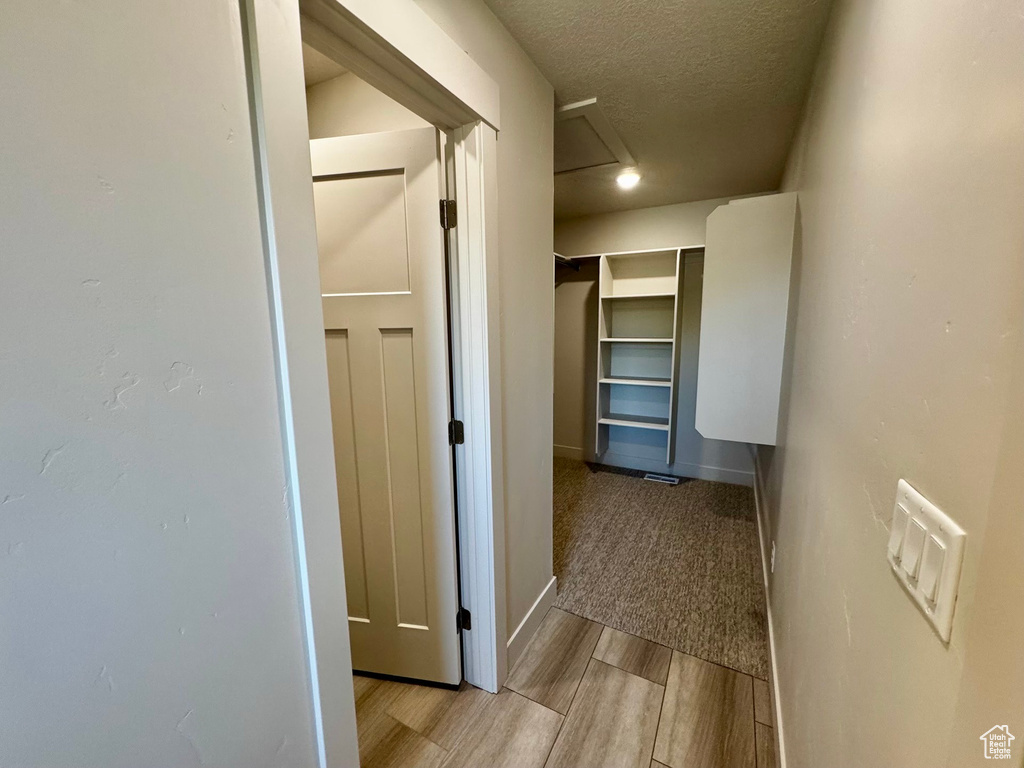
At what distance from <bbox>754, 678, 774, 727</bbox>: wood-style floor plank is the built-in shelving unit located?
207 centimetres

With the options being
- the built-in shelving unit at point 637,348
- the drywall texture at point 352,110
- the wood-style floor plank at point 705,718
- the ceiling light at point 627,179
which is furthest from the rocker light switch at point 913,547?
the built-in shelving unit at point 637,348

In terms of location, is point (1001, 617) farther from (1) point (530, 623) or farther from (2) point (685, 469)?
(2) point (685, 469)

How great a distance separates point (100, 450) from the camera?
0.52 meters

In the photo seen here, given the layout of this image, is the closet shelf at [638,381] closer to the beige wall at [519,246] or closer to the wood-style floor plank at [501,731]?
the beige wall at [519,246]

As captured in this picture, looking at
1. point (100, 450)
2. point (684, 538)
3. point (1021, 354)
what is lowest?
point (684, 538)

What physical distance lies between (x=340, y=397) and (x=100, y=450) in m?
1.00

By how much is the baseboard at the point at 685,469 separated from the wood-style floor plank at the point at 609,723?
2.35 metres

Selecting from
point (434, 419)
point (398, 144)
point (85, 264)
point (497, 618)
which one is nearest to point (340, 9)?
point (398, 144)

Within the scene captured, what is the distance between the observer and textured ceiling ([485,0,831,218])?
1.28 meters

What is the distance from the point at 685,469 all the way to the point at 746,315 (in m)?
2.09

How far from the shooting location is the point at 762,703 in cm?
151

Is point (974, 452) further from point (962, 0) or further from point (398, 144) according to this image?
point (398, 144)

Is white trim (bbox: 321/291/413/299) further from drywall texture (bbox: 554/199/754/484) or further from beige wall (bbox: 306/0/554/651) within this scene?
drywall texture (bbox: 554/199/754/484)

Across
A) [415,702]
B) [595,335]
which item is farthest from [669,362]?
[415,702]
